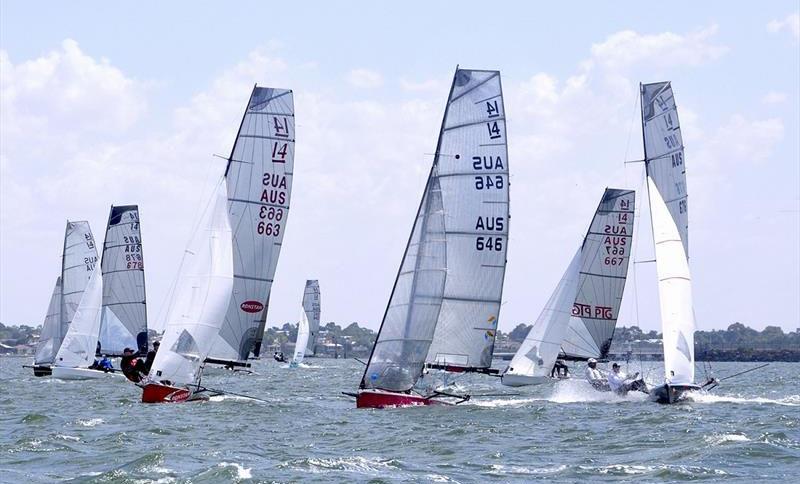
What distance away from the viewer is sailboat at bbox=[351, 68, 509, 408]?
27.9m

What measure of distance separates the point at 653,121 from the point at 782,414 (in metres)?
9.26

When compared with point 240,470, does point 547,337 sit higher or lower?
higher

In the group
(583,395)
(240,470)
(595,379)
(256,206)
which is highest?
(256,206)

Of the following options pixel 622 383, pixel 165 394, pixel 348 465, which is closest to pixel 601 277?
pixel 622 383

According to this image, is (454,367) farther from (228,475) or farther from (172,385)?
(228,475)

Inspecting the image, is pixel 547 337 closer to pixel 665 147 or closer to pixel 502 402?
pixel 502 402

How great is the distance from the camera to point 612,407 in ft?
98.8

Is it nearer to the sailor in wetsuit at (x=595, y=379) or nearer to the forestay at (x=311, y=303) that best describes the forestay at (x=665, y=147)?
the sailor in wetsuit at (x=595, y=379)

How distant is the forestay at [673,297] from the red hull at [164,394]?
11.4 m

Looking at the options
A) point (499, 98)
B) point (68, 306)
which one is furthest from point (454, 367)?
point (68, 306)

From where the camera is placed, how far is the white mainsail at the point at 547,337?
39.9 m

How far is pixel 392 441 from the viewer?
69.7ft

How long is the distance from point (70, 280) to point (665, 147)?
86.5ft

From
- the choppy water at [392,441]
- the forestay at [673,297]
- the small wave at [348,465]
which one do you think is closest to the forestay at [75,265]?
the choppy water at [392,441]
